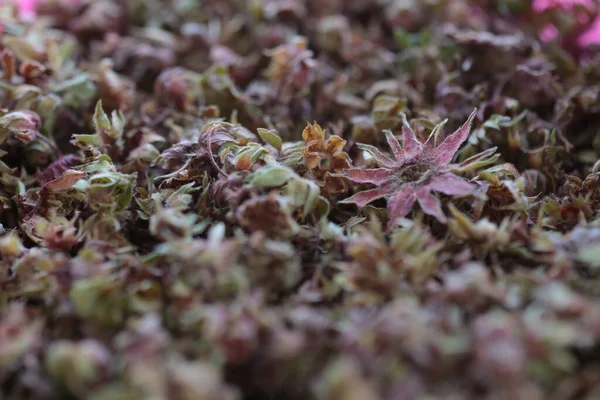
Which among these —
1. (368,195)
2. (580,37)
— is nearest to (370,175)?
(368,195)

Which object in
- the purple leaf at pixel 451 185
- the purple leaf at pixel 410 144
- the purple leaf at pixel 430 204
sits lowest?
the purple leaf at pixel 430 204

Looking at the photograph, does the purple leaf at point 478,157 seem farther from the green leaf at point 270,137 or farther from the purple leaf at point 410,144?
the green leaf at point 270,137

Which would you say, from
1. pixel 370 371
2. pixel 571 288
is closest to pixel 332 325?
pixel 370 371

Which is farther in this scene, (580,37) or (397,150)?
(580,37)

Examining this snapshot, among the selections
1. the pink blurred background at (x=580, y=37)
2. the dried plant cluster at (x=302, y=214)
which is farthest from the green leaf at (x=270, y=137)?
the pink blurred background at (x=580, y=37)

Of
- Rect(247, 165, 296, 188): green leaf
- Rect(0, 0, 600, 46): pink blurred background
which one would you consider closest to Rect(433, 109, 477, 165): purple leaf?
Rect(247, 165, 296, 188): green leaf

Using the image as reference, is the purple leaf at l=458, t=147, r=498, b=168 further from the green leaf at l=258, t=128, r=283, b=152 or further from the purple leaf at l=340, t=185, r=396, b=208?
the green leaf at l=258, t=128, r=283, b=152

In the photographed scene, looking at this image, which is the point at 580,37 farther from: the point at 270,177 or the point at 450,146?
the point at 270,177

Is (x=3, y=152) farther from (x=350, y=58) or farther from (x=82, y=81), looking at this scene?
(x=350, y=58)
